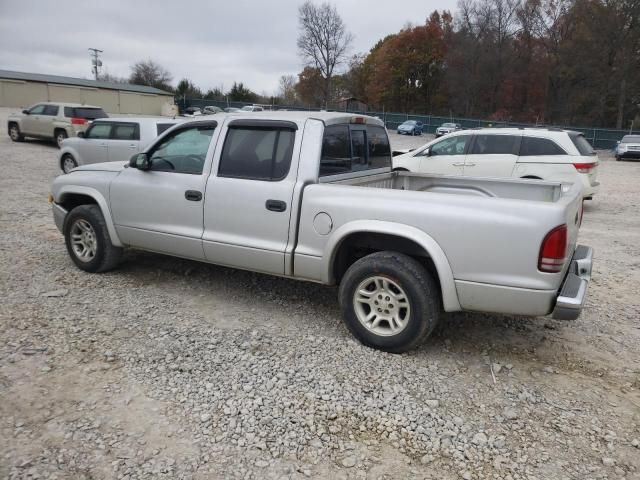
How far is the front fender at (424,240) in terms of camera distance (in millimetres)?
3436

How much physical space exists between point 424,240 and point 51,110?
18.9m

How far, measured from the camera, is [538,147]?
9438mm

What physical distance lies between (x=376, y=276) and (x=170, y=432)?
1.76 meters

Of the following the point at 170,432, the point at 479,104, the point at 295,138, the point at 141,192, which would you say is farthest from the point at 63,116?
the point at 479,104

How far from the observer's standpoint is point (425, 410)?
3.12 m

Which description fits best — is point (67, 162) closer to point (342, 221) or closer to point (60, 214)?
point (60, 214)

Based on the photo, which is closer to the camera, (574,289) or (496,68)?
(574,289)

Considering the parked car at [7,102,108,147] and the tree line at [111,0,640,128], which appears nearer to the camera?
the parked car at [7,102,108,147]

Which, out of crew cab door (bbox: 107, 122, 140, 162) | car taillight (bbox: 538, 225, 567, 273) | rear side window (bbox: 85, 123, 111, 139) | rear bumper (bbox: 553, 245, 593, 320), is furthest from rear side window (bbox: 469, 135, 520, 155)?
rear side window (bbox: 85, 123, 111, 139)

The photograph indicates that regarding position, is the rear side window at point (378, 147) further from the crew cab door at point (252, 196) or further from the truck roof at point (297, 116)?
the crew cab door at point (252, 196)

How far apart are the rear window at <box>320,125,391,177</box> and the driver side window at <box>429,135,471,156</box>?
5.41 metres

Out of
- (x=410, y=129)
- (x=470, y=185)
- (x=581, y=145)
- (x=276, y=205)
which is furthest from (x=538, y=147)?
(x=410, y=129)

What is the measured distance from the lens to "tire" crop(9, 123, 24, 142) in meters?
19.7

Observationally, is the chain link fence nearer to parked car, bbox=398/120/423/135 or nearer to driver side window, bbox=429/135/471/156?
parked car, bbox=398/120/423/135
